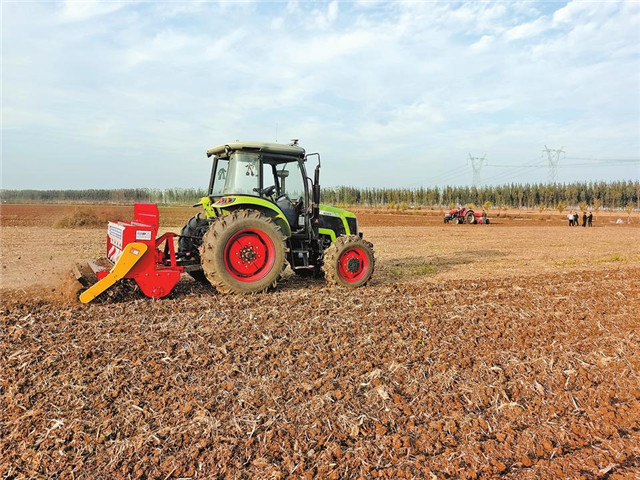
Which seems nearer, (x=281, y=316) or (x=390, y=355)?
(x=390, y=355)

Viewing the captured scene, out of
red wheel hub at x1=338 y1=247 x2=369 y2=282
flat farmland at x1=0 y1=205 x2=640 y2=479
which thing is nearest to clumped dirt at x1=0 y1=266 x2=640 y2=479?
flat farmland at x1=0 y1=205 x2=640 y2=479

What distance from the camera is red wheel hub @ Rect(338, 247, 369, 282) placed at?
26.7 ft

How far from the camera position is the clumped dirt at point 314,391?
3.08 metres

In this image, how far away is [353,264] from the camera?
8.16 m

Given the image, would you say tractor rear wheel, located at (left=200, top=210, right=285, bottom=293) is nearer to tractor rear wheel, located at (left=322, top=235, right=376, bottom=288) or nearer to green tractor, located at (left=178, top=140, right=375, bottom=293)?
green tractor, located at (left=178, top=140, right=375, bottom=293)

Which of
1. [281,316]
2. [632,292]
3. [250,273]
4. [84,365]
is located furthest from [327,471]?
[632,292]

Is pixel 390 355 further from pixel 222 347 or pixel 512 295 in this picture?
pixel 512 295

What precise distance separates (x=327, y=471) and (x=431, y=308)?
13.5 feet

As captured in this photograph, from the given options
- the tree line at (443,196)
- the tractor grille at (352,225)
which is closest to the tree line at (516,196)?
the tree line at (443,196)

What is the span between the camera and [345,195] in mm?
82375

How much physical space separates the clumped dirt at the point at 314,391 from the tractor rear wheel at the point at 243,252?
60 centimetres

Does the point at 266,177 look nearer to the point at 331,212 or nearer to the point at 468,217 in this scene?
the point at 331,212

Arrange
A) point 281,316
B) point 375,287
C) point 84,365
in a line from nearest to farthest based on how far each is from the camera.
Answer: point 84,365 → point 281,316 → point 375,287

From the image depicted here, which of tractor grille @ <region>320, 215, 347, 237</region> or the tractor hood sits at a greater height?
the tractor hood
